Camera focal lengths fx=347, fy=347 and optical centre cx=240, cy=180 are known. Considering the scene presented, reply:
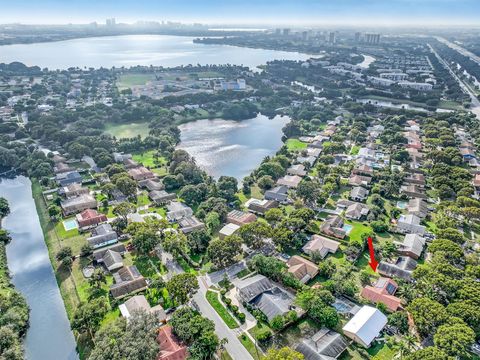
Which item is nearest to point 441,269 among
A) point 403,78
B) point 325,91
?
point 325,91

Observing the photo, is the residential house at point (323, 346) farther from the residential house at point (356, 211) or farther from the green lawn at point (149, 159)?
the green lawn at point (149, 159)

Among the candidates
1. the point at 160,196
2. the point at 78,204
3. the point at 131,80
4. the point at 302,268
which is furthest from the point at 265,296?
the point at 131,80

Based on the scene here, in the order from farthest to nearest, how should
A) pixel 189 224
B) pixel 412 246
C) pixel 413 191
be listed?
pixel 413 191, pixel 189 224, pixel 412 246

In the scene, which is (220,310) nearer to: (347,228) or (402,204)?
(347,228)

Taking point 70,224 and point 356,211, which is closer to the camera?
point 70,224

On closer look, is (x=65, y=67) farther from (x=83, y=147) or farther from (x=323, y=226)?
(x=323, y=226)

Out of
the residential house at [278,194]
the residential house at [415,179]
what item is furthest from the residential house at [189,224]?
the residential house at [415,179]

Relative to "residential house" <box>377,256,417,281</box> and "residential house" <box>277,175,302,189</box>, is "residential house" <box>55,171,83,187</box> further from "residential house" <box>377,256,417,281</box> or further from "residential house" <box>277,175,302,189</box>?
"residential house" <box>377,256,417,281</box>

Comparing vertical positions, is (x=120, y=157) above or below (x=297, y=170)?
above
